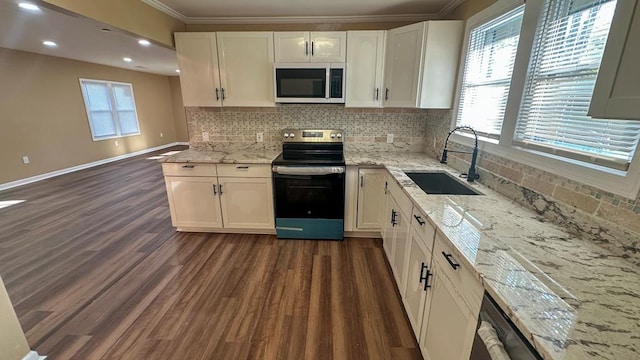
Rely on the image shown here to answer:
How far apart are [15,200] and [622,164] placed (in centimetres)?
669

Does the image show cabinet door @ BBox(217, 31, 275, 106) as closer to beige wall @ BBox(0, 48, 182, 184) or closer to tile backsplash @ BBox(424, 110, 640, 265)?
tile backsplash @ BBox(424, 110, 640, 265)

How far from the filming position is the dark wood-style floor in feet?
5.52

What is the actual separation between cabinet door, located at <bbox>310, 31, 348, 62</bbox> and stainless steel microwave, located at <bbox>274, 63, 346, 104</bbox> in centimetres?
9

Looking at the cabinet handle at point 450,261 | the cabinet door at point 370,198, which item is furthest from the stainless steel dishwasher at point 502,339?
the cabinet door at point 370,198

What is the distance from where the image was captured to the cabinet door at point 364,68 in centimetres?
266

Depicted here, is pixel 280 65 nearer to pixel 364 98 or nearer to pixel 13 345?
pixel 364 98

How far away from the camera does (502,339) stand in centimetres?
82

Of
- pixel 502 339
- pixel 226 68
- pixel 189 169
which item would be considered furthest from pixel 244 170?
pixel 502 339

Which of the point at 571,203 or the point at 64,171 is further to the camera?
the point at 64,171

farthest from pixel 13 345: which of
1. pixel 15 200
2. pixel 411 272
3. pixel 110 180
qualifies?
pixel 110 180

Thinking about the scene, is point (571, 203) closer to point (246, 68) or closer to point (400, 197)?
point (400, 197)

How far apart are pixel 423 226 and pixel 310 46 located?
2.11m

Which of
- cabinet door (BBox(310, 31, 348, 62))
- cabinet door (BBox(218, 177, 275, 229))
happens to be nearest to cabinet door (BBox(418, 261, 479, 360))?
cabinet door (BBox(218, 177, 275, 229))

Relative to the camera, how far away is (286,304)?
6.61 ft
